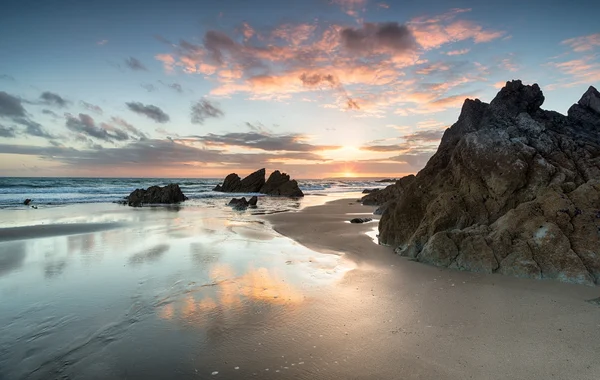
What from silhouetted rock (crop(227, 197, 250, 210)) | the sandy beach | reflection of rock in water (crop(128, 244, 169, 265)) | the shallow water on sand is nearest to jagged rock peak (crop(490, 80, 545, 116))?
the sandy beach

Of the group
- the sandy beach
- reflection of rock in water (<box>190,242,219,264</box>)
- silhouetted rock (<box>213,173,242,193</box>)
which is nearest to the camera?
the sandy beach

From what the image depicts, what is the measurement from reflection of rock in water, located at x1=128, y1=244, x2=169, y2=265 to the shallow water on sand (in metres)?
0.03

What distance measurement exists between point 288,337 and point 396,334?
1.64 meters

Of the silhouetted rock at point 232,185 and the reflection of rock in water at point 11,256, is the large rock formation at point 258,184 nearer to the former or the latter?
the silhouetted rock at point 232,185

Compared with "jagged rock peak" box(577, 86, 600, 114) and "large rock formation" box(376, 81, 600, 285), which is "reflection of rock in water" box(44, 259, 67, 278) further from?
"jagged rock peak" box(577, 86, 600, 114)

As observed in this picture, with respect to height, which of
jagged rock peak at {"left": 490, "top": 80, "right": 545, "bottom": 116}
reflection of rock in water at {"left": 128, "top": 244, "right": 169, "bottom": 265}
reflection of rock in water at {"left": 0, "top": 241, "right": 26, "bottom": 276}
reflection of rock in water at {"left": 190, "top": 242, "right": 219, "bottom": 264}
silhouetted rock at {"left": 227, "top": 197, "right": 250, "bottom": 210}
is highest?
jagged rock peak at {"left": 490, "top": 80, "right": 545, "bottom": 116}

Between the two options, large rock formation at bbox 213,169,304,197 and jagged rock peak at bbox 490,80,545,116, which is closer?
jagged rock peak at bbox 490,80,545,116

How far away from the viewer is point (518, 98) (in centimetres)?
1188

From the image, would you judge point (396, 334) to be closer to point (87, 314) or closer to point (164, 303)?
point (164, 303)

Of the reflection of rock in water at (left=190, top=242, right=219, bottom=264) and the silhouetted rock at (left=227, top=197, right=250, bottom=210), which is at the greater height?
the silhouetted rock at (left=227, top=197, right=250, bottom=210)

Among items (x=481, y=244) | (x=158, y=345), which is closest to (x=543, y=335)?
(x=481, y=244)

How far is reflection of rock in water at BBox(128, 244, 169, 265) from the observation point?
9.44 meters

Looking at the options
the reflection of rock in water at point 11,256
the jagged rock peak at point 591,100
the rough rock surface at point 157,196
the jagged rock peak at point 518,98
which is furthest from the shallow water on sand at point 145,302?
the rough rock surface at point 157,196

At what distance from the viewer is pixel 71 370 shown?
4102mm
